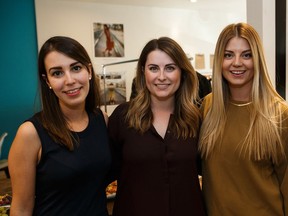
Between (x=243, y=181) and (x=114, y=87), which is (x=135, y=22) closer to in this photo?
(x=114, y=87)

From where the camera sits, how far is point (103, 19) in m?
4.72

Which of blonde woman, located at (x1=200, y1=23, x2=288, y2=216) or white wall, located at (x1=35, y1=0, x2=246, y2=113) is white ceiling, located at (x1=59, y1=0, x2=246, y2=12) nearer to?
white wall, located at (x1=35, y1=0, x2=246, y2=113)

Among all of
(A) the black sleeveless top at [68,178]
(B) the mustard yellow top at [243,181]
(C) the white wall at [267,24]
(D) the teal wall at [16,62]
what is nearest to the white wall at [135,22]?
(D) the teal wall at [16,62]

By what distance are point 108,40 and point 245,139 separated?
376cm

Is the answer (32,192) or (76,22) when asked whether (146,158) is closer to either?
(32,192)

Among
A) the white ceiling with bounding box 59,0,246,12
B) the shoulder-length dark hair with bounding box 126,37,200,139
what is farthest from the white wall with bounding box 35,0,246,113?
the shoulder-length dark hair with bounding box 126,37,200,139

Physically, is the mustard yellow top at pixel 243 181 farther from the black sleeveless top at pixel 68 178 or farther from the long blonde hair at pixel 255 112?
the black sleeveless top at pixel 68 178

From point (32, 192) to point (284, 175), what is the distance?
116cm

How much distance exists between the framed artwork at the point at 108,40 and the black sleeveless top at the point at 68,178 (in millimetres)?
3533

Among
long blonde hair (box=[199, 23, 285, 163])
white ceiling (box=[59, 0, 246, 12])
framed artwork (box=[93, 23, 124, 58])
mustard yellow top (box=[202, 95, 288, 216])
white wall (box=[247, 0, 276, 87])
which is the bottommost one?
mustard yellow top (box=[202, 95, 288, 216])

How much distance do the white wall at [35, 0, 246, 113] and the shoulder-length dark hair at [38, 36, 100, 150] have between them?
3.23 meters

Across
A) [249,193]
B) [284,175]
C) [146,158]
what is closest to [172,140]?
[146,158]

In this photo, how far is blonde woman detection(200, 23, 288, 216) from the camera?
1366 millimetres

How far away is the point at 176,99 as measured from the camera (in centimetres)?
164
